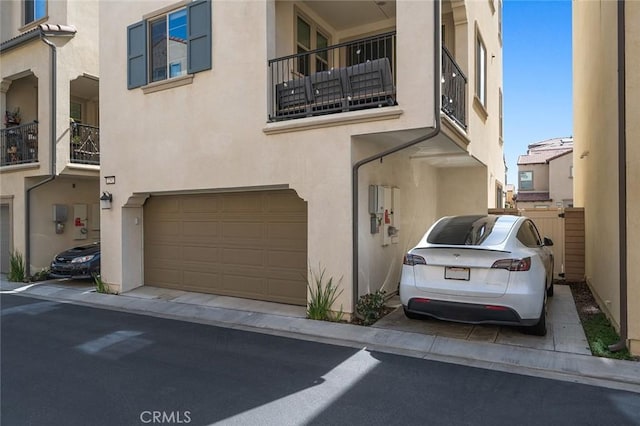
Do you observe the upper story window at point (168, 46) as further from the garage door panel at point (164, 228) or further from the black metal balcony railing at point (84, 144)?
the black metal balcony railing at point (84, 144)

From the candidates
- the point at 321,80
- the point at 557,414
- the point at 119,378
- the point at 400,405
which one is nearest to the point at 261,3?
the point at 321,80

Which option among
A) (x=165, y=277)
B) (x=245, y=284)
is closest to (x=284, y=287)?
(x=245, y=284)

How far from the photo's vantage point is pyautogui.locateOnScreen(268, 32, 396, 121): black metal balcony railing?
674 centimetres

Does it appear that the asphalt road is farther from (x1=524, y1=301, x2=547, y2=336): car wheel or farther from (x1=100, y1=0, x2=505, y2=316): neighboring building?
(x1=100, y1=0, x2=505, y2=316): neighboring building

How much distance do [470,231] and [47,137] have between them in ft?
36.8

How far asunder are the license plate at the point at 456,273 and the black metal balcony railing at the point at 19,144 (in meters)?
11.9

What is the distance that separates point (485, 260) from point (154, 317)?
5.67m

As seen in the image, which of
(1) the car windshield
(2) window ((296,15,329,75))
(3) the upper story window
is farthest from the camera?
(2) window ((296,15,329,75))

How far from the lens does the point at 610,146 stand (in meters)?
6.31

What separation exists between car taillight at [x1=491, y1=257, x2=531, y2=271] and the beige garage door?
11.7 feet

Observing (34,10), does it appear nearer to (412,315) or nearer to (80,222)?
(80,222)

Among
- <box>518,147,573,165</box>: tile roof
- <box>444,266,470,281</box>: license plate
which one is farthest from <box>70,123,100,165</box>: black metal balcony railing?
<box>518,147,573,165</box>: tile roof

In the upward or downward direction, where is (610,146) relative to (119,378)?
upward

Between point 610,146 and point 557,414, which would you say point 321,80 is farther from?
point 557,414
